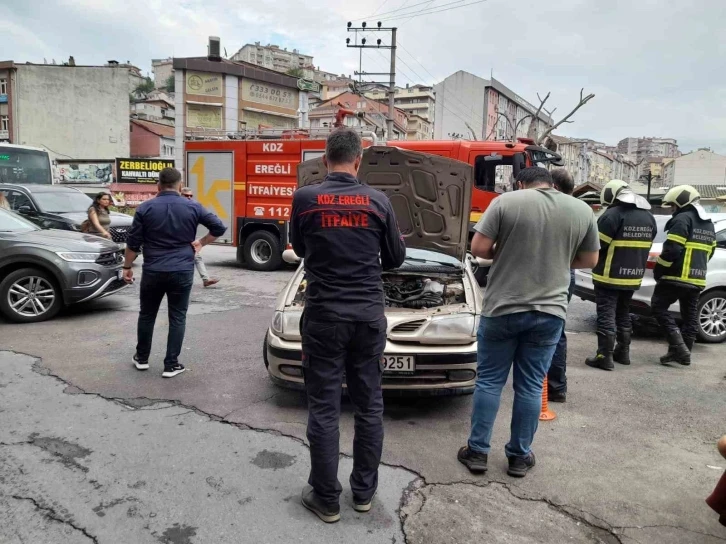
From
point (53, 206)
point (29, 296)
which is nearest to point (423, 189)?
point (29, 296)

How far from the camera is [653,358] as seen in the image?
5867 mm

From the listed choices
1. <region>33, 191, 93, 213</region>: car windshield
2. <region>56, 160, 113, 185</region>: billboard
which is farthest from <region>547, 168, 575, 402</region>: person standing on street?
<region>56, 160, 113, 185</region>: billboard

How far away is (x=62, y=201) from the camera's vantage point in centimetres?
1141

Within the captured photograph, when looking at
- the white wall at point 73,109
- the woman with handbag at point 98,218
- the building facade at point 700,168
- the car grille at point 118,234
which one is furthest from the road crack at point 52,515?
the building facade at point 700,168

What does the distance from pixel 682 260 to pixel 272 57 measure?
417 feet

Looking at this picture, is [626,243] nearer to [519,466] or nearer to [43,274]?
[519,466]

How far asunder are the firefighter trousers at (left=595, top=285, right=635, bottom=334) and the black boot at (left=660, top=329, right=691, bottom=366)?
2.16 ft

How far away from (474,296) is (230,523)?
101 inches

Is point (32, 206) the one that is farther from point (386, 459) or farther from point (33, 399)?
point (386, 459)

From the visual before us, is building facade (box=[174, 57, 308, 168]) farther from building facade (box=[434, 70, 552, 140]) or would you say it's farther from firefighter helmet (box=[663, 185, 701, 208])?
firefighter helmet (box=[663, 185, 701, 208])

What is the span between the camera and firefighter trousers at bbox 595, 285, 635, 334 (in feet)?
17.0

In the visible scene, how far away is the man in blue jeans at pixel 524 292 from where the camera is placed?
3.05m

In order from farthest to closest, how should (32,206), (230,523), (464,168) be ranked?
(32,206), (464,168), (230,523)

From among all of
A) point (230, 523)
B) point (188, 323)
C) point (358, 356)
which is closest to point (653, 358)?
point (358, 356)
